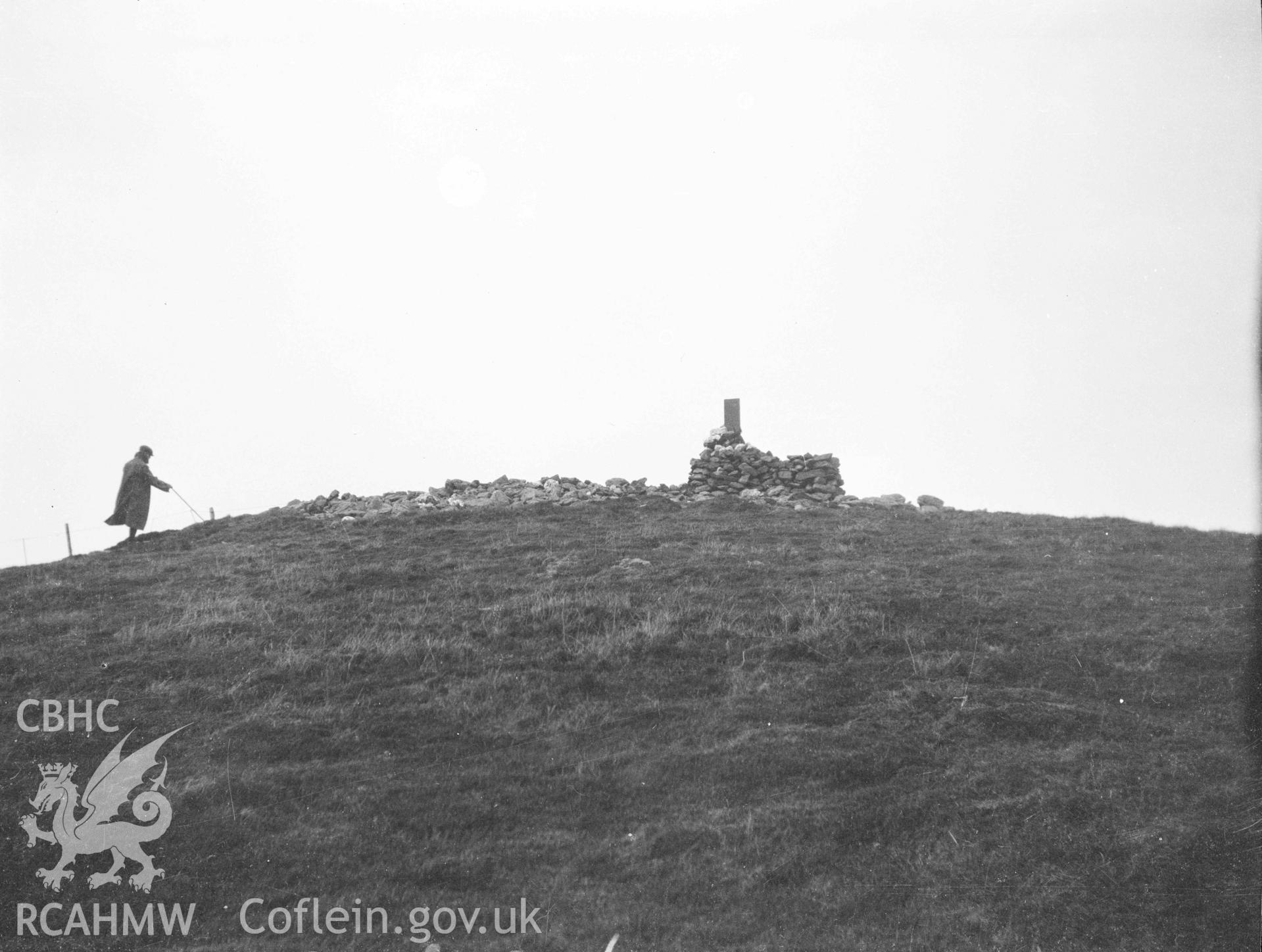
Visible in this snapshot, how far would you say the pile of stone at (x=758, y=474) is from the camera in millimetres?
22719

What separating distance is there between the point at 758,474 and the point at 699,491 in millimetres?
1473

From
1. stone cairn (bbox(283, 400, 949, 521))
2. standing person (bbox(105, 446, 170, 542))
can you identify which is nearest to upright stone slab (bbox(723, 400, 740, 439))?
stone cairn (bbox(283, 400, 949, 521))

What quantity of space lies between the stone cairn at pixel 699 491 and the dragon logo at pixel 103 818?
38.7 feet

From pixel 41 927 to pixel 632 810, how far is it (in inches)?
172

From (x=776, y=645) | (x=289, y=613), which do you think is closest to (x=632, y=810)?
(x=776, y=645)

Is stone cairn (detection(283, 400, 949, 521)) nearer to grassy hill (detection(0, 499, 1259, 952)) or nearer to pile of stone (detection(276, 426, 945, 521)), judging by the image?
pile of stone (detection(276, 426, 945, 521))

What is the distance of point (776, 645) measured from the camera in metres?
11.5

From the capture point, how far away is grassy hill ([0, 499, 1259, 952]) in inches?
283

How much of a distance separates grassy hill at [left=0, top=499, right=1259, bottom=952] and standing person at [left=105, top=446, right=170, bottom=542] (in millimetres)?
4504

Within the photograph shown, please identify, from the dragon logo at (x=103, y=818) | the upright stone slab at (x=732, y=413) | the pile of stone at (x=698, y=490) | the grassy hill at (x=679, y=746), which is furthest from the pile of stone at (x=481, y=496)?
the dragon logo at (x=103, y=818)

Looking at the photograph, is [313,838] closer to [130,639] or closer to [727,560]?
[130,639]

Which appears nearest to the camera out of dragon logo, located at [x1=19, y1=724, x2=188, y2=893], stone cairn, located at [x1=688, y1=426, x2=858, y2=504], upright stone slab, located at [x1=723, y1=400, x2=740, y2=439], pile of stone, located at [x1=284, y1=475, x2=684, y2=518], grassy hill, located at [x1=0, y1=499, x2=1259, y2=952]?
grassy hill, located at [x1=0, y1=499, x2=1259, y2=952]

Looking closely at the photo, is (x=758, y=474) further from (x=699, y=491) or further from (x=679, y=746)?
(x=679, y=746)

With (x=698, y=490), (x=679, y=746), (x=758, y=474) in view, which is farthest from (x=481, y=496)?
(x=679, y=746)
